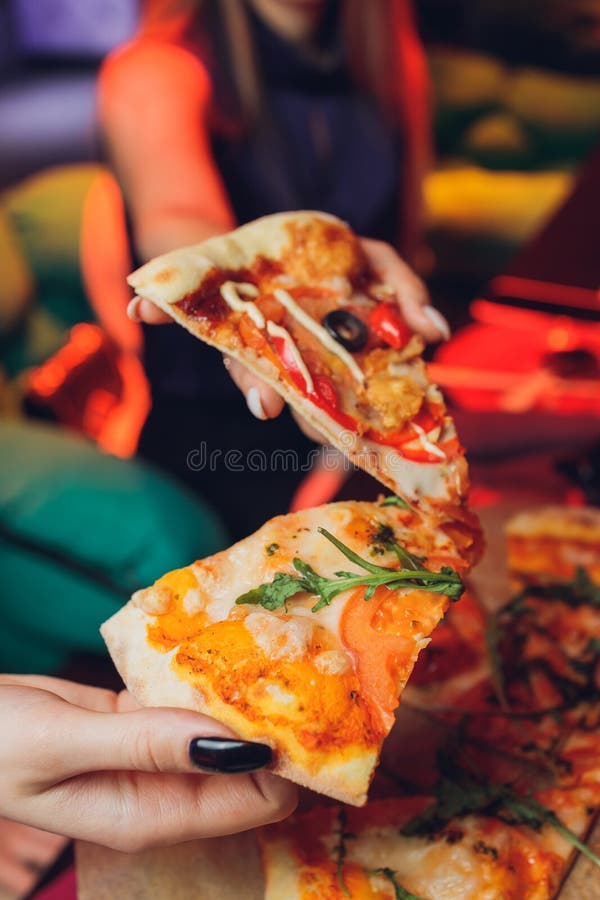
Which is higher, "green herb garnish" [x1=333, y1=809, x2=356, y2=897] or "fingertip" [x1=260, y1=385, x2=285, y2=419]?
"fingertip" [x1=260, y1=385, x2=285, y2=419]

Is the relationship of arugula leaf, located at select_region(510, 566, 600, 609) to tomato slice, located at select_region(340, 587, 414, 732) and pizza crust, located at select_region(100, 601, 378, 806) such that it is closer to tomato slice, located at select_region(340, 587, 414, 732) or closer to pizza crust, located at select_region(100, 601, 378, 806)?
tomato slice, located at select_region(340, 587, 414, 732)

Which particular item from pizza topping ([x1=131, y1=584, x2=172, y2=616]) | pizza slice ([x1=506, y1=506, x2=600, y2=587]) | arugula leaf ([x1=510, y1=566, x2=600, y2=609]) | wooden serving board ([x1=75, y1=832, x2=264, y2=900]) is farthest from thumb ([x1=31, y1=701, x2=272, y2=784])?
pizza slice ([x1=506, y1=506, x2=600, y2=587])

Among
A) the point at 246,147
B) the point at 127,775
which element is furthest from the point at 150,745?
the point at 246,147

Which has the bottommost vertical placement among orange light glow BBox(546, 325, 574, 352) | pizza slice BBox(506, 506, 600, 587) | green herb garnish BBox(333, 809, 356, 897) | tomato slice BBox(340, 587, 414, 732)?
pizza slice BBox(506, 506, 600, 587)

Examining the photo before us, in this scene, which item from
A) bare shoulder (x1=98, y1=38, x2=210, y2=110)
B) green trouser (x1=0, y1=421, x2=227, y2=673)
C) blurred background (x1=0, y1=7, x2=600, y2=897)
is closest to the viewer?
bare shoulder (x1=98, y1=38, x2=210, y2=110)

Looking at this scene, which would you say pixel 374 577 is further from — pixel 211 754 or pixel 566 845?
pixel 566 845

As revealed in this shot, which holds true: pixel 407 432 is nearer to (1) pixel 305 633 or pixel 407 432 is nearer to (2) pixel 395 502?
(2) pixel 395 502

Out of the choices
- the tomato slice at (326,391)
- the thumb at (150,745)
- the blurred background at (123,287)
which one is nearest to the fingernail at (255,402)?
the tomato slice at (326,391)

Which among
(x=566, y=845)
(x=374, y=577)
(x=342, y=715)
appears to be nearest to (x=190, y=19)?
(x=374, y=577)
